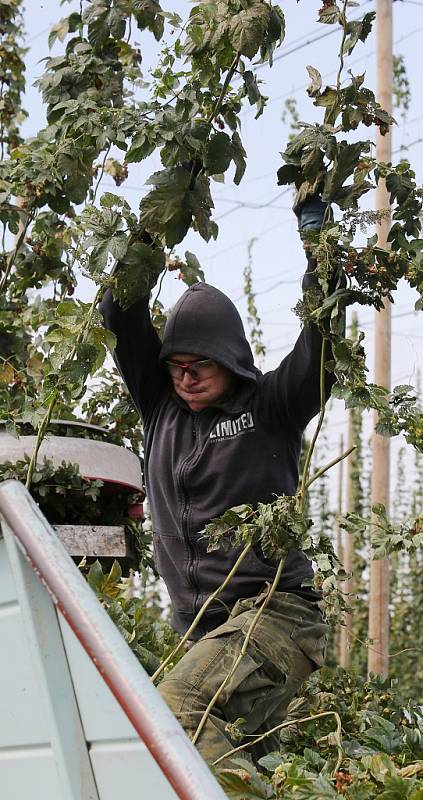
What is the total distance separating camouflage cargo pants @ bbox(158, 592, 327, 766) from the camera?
3.02 meters

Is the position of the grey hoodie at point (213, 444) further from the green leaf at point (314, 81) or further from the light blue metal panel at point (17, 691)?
the light blue metal panel at point (17, 691)

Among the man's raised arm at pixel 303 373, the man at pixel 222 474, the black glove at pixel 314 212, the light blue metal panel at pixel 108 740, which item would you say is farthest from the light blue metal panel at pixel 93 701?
the black glove at pixel 314 212

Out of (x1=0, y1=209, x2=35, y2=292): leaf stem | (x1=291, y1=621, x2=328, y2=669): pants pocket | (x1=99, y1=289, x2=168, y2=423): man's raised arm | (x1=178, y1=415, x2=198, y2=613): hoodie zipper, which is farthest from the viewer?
(x1=0, y1=209, x2=35, y2=292): leaf stem

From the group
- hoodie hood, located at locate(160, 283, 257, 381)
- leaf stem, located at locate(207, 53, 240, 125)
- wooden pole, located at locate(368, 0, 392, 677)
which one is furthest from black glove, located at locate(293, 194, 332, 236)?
wooden pole, located at locate(368, 0, 392, 677)

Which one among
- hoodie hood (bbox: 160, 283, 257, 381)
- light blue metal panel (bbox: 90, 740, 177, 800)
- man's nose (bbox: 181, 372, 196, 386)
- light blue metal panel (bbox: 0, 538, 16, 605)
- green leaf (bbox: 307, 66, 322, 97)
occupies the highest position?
green leaf (bbox: 307, 66, 322, 97)

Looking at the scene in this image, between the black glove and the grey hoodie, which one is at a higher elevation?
the black glove

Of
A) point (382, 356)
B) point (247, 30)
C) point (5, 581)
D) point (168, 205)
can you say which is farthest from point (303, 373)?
point (382, 356)

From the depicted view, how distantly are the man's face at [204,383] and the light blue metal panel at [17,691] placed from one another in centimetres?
158

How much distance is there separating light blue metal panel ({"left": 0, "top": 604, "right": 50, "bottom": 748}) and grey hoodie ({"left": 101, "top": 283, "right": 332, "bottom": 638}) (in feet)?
4.20

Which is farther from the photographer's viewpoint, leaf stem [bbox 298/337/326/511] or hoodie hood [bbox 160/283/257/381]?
hoodie hood [bbox 160/283/257/381]

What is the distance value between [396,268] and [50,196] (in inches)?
59.9

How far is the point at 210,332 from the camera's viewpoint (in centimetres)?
346

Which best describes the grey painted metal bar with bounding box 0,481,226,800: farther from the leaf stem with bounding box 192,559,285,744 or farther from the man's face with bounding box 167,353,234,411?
the man's face with bounding box 167,353,234,411

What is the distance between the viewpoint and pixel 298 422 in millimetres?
3436
